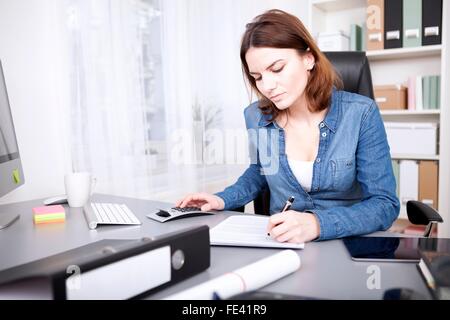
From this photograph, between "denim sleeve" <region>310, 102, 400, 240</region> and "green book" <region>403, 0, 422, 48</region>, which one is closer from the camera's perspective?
"denim sleeve" <region>310, 102, 400, 240</region>

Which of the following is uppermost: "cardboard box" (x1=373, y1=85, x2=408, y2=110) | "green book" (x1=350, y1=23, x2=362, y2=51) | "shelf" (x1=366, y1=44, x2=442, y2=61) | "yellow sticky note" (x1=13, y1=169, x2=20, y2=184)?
"green book" (x1=350, y1=23, x2=362, y2=51)

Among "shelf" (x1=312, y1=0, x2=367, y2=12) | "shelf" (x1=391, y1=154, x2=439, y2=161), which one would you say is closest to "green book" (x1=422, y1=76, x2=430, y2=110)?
"shelf" (x1=391, y1=154, x2=439, y2=161)

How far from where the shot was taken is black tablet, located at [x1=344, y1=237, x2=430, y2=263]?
27.9 inches

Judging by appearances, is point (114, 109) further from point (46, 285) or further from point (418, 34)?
point (418, 34)

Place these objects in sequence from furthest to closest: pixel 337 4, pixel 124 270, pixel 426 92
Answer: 1. pixel 337 4
2. pixel 426 92
3. pixel 124 270

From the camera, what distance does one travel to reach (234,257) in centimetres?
72

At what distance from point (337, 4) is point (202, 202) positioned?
2123mm

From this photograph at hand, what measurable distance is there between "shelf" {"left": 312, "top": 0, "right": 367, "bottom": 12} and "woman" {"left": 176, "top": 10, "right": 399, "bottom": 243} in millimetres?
1647

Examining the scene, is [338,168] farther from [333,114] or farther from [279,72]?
[279,72]

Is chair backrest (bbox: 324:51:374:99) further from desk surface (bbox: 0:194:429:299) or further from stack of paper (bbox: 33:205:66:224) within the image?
stack of paper (bbox: 33:205:66:224)

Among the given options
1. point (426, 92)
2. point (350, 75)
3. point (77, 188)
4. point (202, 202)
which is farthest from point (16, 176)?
point (426, 92)

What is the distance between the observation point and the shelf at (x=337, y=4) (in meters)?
2.66

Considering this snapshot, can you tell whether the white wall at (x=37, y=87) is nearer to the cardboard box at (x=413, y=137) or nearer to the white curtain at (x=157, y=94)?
the white curtain at (x=157, y=94)

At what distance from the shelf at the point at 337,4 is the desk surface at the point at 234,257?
6.78 feet
